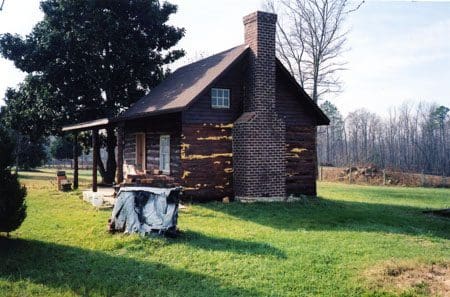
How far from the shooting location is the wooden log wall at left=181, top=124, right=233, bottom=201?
14516 millimetres

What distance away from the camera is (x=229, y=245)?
850cm

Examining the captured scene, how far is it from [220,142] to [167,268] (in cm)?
835

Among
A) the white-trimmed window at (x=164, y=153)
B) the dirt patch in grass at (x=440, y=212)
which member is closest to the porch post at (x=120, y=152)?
the white-trimmed window at (x=164, y=153)

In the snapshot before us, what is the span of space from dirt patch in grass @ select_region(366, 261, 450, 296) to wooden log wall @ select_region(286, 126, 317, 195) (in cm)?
893

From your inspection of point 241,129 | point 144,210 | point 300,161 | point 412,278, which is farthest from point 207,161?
point 412,278

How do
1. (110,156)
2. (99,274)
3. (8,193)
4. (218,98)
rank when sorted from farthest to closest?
1. (110,156)
2. (218,98)
3. (8,193)
4. (99,274)

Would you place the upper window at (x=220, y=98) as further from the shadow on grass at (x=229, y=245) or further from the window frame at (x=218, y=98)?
the shadow on grass at (x=229, y=245)

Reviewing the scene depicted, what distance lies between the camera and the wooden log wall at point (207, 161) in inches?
571

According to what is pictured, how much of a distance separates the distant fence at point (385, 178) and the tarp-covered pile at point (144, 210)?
24.9 m

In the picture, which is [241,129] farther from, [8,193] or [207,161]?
[8,193]

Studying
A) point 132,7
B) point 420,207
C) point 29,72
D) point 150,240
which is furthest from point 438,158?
point 150,240

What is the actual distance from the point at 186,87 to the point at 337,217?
25.4 feet

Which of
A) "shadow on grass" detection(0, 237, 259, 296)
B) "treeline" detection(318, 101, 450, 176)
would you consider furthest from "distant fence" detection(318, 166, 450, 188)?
"shadow on grass" detection(0, 237, 259, 296)

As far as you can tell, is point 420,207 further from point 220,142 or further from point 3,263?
point 3,263
